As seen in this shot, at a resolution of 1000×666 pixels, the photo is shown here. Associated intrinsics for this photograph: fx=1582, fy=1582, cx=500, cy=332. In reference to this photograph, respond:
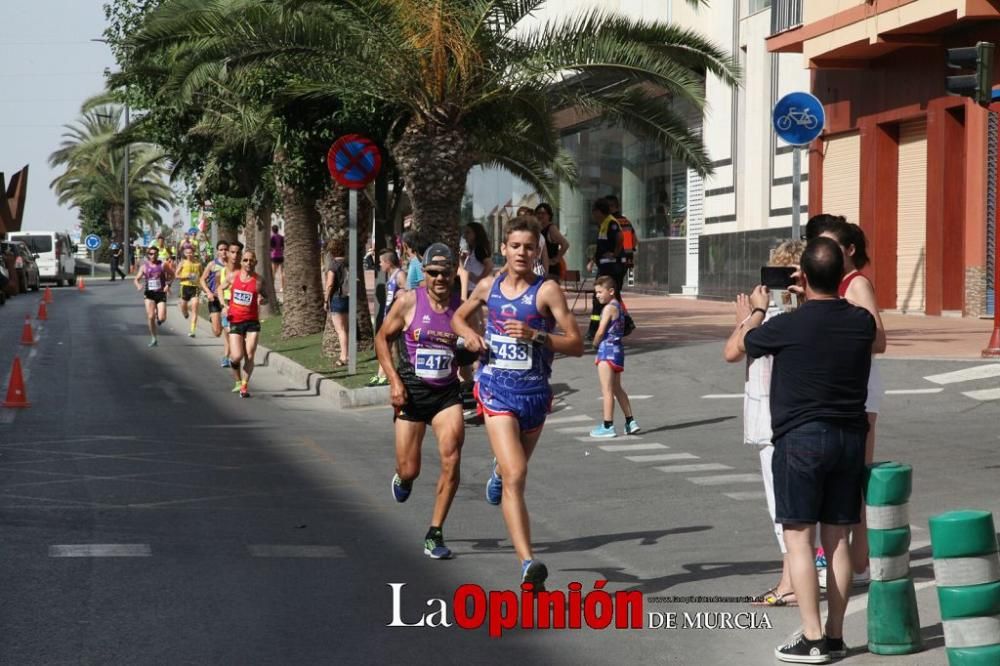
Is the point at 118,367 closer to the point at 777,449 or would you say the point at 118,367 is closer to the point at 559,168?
the point at 559,168

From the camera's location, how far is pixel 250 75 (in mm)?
21484

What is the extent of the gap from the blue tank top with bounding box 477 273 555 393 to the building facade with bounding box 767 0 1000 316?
15.9m

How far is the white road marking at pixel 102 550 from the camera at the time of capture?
842 centimetres

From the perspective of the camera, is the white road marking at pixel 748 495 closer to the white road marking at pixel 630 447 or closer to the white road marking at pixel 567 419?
the white road marking at pixel 630 447

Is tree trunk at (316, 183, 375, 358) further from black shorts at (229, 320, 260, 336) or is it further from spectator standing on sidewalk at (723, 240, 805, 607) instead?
spectator standing on sidewalk at (723, 240, 805, 607)

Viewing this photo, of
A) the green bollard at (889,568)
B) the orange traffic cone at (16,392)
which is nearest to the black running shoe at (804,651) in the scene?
the green bollard at (889,568)

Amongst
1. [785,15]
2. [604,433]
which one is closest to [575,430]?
[604,433]

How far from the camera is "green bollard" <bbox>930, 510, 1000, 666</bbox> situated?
5535 millimetres

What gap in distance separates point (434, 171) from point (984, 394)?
711cm

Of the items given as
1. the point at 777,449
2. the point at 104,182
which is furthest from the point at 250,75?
the point at 104,182

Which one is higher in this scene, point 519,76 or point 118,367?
point 519,76

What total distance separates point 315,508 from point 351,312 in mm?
9461

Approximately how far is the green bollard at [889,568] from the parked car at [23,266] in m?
46.8

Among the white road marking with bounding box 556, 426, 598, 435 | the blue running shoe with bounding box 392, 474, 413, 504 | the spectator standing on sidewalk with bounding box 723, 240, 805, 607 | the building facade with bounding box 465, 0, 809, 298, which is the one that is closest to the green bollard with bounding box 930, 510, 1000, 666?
the spectator standing on sidewalk with bounding box 723, 240, 805, 607
